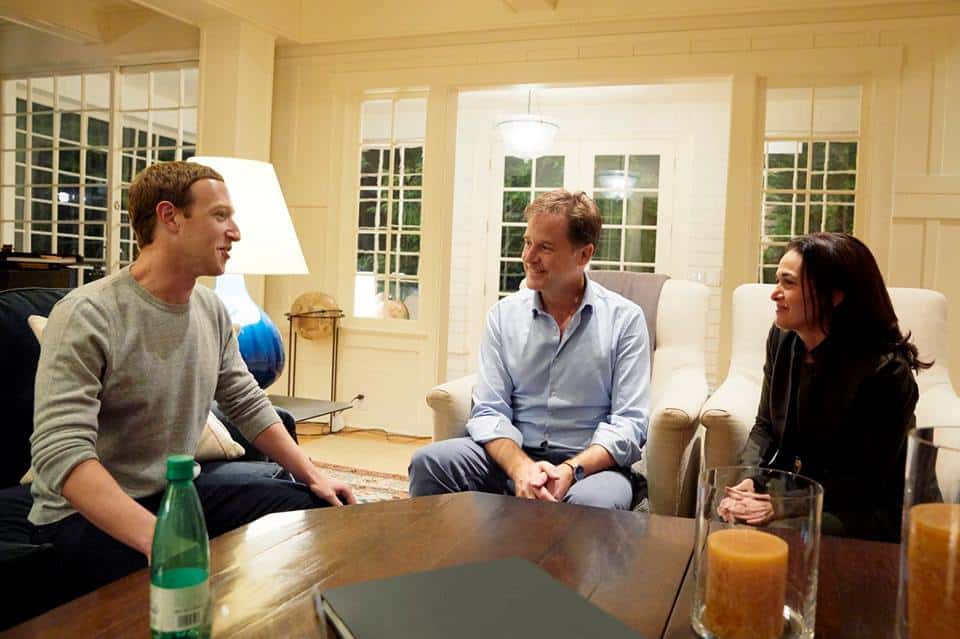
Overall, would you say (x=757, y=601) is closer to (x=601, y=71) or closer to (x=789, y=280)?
(x=789, y=280)

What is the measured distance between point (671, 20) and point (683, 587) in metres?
3.91

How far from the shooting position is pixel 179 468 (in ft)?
2.43

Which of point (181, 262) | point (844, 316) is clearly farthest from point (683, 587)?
point (181, 262)

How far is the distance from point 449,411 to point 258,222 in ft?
2.75

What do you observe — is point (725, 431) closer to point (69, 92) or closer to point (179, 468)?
point (179, 468)

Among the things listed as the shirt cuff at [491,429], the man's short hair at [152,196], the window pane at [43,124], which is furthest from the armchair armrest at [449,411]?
the window pane at [43,124]

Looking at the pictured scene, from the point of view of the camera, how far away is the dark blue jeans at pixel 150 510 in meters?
1.35

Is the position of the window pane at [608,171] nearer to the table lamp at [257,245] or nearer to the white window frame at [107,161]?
the white window frame at [107,161]

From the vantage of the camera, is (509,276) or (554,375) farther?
(509,276)

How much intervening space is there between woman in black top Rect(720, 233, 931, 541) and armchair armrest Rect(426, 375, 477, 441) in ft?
2.65

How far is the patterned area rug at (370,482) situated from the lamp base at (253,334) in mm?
974

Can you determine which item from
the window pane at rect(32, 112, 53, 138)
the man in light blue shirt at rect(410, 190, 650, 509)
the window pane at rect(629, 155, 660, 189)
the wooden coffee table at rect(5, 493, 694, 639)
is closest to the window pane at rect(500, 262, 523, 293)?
the window pane at rect(629, 155, 660, 189)

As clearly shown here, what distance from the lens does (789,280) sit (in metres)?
1.83

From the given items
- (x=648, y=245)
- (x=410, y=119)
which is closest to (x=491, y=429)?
(x=410, y=119)
